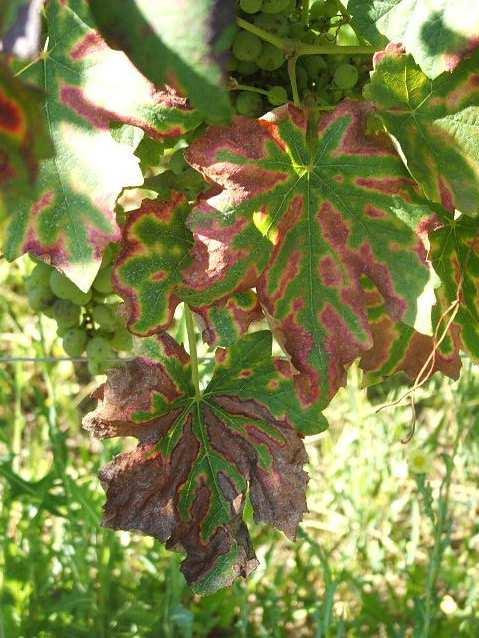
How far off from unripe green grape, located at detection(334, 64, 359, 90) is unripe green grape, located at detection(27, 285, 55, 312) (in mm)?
352

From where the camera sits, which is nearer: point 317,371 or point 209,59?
point 209,59

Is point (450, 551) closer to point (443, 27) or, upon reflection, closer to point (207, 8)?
point (443, 27)

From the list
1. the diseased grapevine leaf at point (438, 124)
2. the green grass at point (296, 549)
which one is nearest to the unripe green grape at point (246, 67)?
the diseased grapevine leaf at point (438, 124)

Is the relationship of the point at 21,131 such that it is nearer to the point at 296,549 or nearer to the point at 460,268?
the point at 460,268

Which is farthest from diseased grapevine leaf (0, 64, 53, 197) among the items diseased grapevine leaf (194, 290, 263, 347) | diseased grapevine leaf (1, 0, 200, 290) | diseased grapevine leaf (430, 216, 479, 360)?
diseased grapevine leaf (430, 216, 479, 360)

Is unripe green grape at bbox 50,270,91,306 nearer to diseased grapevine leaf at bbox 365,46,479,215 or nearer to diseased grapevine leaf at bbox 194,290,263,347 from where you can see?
diseased grapevine leaf at bbox 194,290,263,347

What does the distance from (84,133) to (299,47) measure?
0.63 ft

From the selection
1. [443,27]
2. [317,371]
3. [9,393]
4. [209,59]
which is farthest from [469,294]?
[9,393]

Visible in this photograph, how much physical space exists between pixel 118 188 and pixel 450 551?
134 centimetres

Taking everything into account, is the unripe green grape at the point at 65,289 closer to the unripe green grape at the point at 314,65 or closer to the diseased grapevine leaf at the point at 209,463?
the diseased grapevine leaf at the point at 209,463

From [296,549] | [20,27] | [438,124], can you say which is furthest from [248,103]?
[296,549]

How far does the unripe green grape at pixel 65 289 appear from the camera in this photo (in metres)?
0.95

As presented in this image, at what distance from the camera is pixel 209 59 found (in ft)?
1.55

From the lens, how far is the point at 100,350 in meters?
0.99
